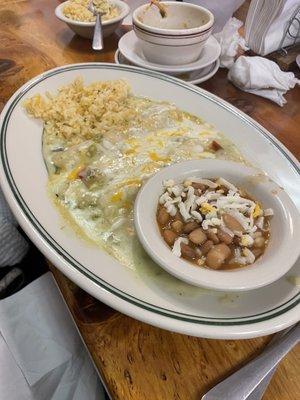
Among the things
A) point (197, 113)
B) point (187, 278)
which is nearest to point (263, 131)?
point (197, 113)

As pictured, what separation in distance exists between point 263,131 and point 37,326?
0.77m

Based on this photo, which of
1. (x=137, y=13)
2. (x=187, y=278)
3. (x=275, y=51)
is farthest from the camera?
(x=275, y=51)

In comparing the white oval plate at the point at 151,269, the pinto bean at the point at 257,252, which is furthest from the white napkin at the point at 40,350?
the pinto bean at the point at 257,252

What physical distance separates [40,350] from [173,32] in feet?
3.22

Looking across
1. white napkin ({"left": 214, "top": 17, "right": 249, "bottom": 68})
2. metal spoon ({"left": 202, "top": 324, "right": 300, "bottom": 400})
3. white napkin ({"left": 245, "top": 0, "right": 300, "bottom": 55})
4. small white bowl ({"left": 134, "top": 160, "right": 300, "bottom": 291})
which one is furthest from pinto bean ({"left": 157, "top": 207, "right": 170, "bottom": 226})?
white napkin ({"left": 245, "top": 0, "right": 300, "bottom": 55})

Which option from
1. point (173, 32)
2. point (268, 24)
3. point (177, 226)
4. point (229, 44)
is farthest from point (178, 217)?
point (268, 24)

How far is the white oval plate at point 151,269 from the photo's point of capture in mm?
630

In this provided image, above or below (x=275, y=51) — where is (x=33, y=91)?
below

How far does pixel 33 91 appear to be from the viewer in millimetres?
1134

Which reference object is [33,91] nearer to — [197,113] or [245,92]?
[197,113]

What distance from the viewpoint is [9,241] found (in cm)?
104

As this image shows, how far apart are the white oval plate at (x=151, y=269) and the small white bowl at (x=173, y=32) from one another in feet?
0.92

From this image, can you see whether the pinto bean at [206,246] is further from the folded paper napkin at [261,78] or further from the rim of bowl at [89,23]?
the rim of bowl at [89,23]

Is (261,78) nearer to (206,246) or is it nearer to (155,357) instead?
(206,246)
